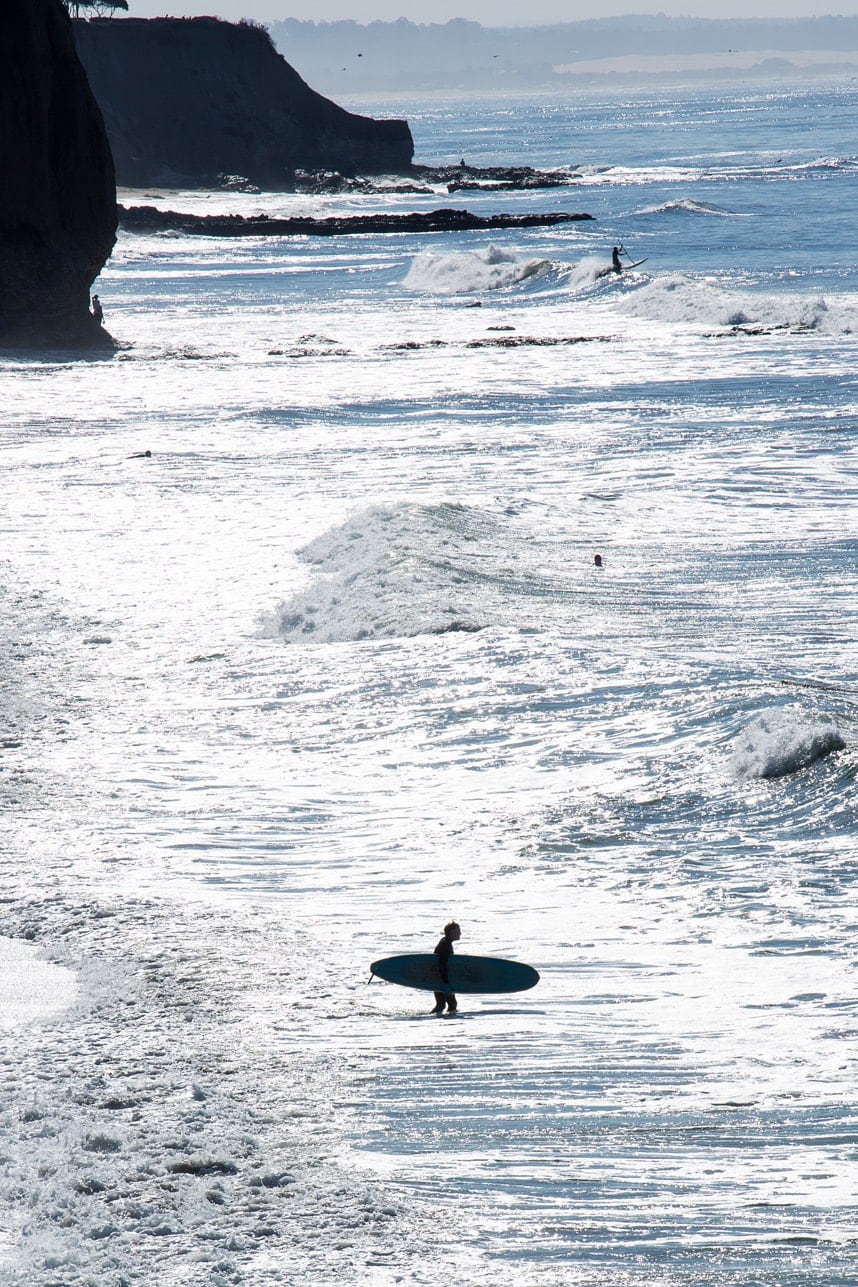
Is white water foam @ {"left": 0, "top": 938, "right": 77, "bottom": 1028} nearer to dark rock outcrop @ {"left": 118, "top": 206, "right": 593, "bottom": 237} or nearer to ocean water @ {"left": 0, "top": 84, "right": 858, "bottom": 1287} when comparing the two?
ocean water @ {"left": 0, "top": 84, "right": 858, "bottom": 1287}

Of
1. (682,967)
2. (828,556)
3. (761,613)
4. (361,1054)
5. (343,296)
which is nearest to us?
(361,1054)

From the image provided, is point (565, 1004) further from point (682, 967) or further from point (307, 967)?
point (307, 967)

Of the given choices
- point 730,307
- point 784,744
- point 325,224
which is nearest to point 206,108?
point 325,224

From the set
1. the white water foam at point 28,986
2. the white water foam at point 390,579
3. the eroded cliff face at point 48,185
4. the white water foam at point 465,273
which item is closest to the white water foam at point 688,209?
the white water foam at point 465,273

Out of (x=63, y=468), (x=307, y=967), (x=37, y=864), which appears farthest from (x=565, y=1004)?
(x=63, y=468)

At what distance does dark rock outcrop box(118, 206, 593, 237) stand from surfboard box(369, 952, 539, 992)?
229 ft

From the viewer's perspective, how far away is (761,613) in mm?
17172

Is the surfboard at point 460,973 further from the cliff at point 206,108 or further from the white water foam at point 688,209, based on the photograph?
the cliff at point 206,108

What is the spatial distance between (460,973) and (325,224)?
248 ft

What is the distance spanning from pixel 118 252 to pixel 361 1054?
2648 inches

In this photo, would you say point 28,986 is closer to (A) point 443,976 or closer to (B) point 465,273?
(A) point 443,976

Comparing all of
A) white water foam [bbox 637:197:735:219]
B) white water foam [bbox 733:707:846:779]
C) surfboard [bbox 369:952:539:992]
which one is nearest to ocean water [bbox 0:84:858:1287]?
white water foam [bbox 733:707:846:779]

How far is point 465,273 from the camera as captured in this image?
58.0m

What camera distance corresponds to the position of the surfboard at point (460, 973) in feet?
31.5
